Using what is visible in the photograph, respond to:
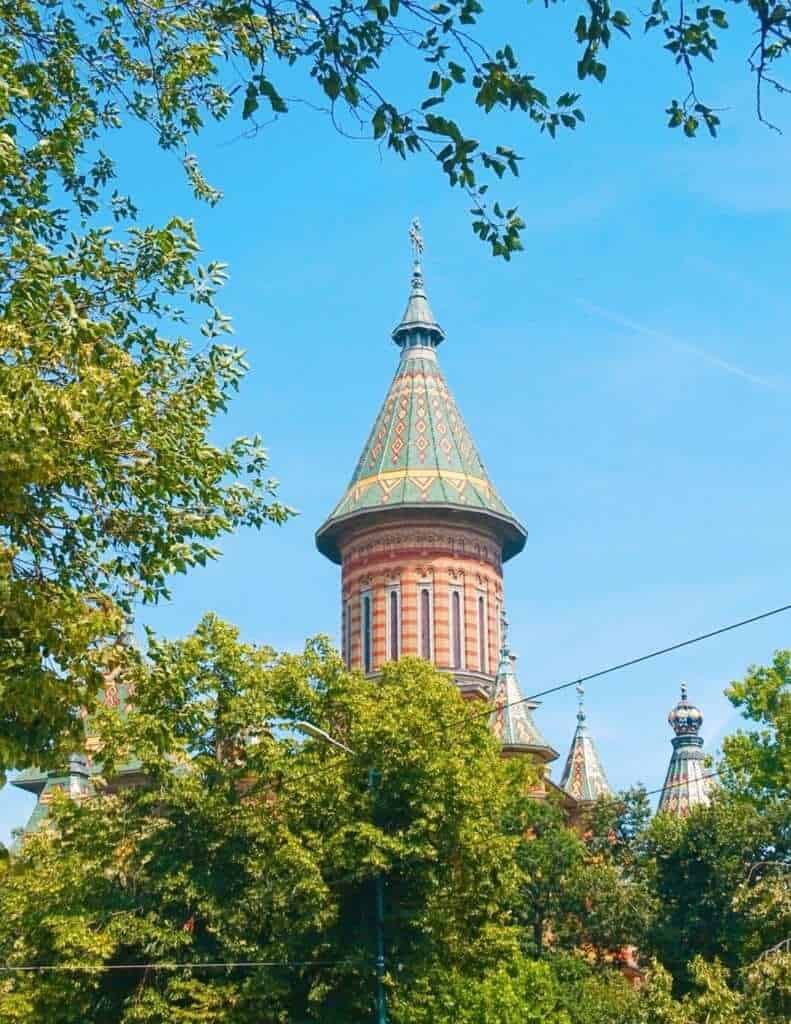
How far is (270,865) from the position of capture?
97.6 ft

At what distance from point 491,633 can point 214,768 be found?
25.0 meters

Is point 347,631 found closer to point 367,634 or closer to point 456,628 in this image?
point 367,634

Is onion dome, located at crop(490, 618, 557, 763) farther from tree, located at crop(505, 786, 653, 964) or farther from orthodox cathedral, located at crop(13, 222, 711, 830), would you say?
tree, located at crop(505, 786, 653, 964)

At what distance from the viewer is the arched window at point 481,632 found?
5375 centimetres

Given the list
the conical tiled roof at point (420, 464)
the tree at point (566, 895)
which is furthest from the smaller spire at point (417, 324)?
the tree at point (566, 895)

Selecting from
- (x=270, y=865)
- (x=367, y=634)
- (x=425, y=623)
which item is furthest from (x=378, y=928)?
(x=367, y=634)

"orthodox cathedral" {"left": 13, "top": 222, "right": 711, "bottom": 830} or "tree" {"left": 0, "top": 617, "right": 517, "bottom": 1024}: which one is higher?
"orthodox cathedral" {"left": 13, "top": 222, "right": 711, "bottom": 830}

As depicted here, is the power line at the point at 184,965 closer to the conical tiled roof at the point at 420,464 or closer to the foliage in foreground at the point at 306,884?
the foliage in foreground at the point at 306,884

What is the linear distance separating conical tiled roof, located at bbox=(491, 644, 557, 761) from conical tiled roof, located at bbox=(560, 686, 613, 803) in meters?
Result: 6.13

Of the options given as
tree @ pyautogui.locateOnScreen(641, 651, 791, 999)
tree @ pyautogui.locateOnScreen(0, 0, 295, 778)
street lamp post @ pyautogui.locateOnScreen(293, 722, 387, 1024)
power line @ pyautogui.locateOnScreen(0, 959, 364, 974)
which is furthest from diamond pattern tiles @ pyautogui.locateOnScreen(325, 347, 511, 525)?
tree @ pyautogui.locateOnScreen(0, 0, 295, 778)

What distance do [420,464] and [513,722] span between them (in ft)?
37.5

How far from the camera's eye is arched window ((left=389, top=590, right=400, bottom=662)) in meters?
53.6

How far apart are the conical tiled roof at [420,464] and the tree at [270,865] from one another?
74.0 ft

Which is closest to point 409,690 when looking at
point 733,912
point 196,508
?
point 733,912
